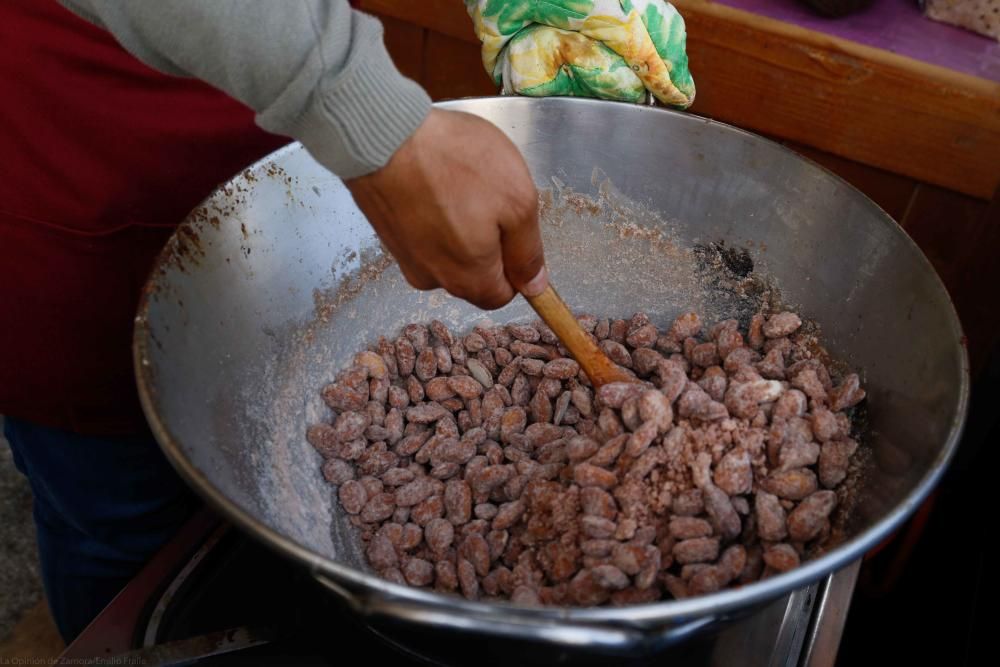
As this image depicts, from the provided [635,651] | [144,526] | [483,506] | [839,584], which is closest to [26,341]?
[144,526]

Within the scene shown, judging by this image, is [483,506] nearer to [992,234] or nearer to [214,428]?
[214,428]

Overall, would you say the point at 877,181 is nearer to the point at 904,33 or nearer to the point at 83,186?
the point at 904,33

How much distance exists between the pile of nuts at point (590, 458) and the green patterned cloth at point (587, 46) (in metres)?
0.26

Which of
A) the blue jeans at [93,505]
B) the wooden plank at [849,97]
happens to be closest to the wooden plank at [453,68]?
the wooden plank at [849,97]

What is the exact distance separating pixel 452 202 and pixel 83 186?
44 centimetres

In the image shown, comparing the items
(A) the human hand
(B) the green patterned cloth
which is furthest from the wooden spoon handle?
(B) the green patterned cloth

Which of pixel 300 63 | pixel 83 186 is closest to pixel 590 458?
pixel 300 63

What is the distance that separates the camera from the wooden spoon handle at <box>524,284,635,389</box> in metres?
0.77

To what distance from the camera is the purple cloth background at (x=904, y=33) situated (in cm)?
110

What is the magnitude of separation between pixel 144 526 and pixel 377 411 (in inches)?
15.0

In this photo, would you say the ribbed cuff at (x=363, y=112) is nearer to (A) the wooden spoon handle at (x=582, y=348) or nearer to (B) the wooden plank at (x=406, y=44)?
(A) the wooden spoon handle at (x=582, y=348)

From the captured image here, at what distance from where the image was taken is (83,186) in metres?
0.77

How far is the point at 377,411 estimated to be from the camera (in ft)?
2.72

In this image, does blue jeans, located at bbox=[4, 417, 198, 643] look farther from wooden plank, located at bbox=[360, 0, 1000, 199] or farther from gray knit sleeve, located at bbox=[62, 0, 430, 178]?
wooden plank, located at bbox=[360, 0, 1000, 199]
